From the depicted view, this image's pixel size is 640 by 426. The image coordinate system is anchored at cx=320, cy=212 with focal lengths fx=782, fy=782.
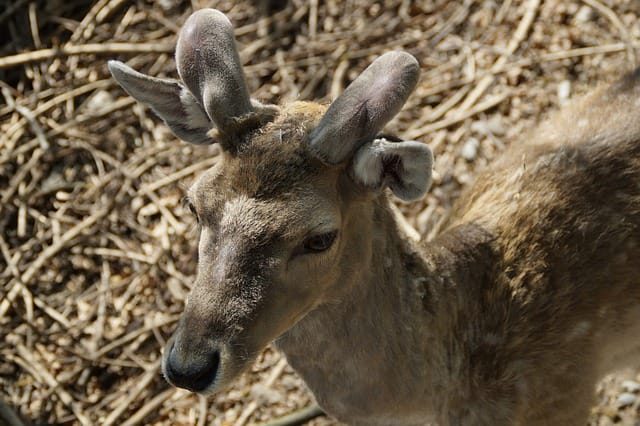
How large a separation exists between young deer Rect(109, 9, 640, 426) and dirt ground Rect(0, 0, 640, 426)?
3.92 feet

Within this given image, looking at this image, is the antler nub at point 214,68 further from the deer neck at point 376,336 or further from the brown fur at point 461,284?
the deer neck at point 376,336

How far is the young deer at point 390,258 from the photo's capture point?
268 centimetres

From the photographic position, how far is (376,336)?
3121 millimetres

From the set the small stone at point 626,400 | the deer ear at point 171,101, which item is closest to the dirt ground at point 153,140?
the small stone at point 626,400

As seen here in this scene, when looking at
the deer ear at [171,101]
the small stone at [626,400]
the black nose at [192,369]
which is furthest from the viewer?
the small stone at [626,400]

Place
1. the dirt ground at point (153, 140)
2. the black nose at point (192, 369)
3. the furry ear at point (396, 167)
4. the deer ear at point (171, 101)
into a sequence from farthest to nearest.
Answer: the dirt ground at point (153, 140), the deer ear at point (171, 101), the furry ear at point (396, 167), the black nose at point (192, 369)

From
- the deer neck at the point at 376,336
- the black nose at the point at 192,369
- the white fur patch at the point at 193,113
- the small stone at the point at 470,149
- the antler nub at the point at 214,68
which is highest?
the antler nub at the point at 214,68

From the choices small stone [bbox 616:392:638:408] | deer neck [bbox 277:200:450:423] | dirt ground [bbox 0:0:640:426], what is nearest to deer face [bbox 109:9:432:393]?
deer neck [bbox 277:200:450:423]

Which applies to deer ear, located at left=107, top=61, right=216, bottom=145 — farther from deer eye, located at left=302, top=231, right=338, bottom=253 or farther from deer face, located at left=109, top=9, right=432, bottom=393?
deer eye, located at left=302, top=231, right=338, bottom=253

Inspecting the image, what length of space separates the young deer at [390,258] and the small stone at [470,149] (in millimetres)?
1420

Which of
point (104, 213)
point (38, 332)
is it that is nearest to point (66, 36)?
point (104, 213)

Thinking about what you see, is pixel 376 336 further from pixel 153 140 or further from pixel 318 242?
pixel 153 140

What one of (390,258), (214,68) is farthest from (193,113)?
(390,258)

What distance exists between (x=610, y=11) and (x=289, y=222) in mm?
4095
